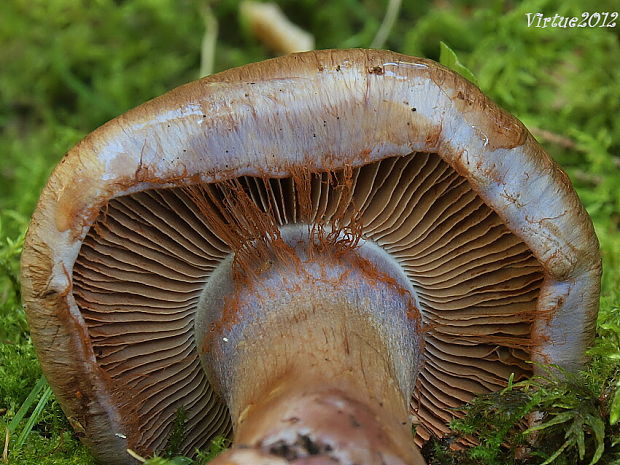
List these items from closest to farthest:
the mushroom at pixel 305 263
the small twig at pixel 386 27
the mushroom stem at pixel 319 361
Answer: the mushroom stem at pixel 319 361
the mushroom at pixel 305 263
the small twig at pixel 386 27

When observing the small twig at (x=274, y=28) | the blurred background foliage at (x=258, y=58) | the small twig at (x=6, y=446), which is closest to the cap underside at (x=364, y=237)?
the blurred background foliage at (x=258, y=58)

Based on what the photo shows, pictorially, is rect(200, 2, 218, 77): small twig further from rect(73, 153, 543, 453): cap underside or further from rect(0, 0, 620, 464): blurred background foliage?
rect(73, 153, 543, 453): cap underside

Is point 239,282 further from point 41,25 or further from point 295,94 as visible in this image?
point 41,25

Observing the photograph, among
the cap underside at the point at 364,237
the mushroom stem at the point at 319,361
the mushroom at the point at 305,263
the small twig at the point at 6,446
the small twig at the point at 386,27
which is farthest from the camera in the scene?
the small twig at the point at 386,27

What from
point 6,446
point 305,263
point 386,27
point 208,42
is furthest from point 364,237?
point 208,42

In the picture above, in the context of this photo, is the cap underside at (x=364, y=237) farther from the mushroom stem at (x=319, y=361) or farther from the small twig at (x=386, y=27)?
the small twig at (x=386, y=27)

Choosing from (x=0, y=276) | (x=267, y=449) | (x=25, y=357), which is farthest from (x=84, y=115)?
(x=267, y=449)

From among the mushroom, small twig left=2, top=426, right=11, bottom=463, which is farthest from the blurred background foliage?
the mushroom

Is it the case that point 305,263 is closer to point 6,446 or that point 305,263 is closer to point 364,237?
point 364,237

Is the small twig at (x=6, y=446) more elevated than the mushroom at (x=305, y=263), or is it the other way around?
the mushroom at (x=305, y=263)
